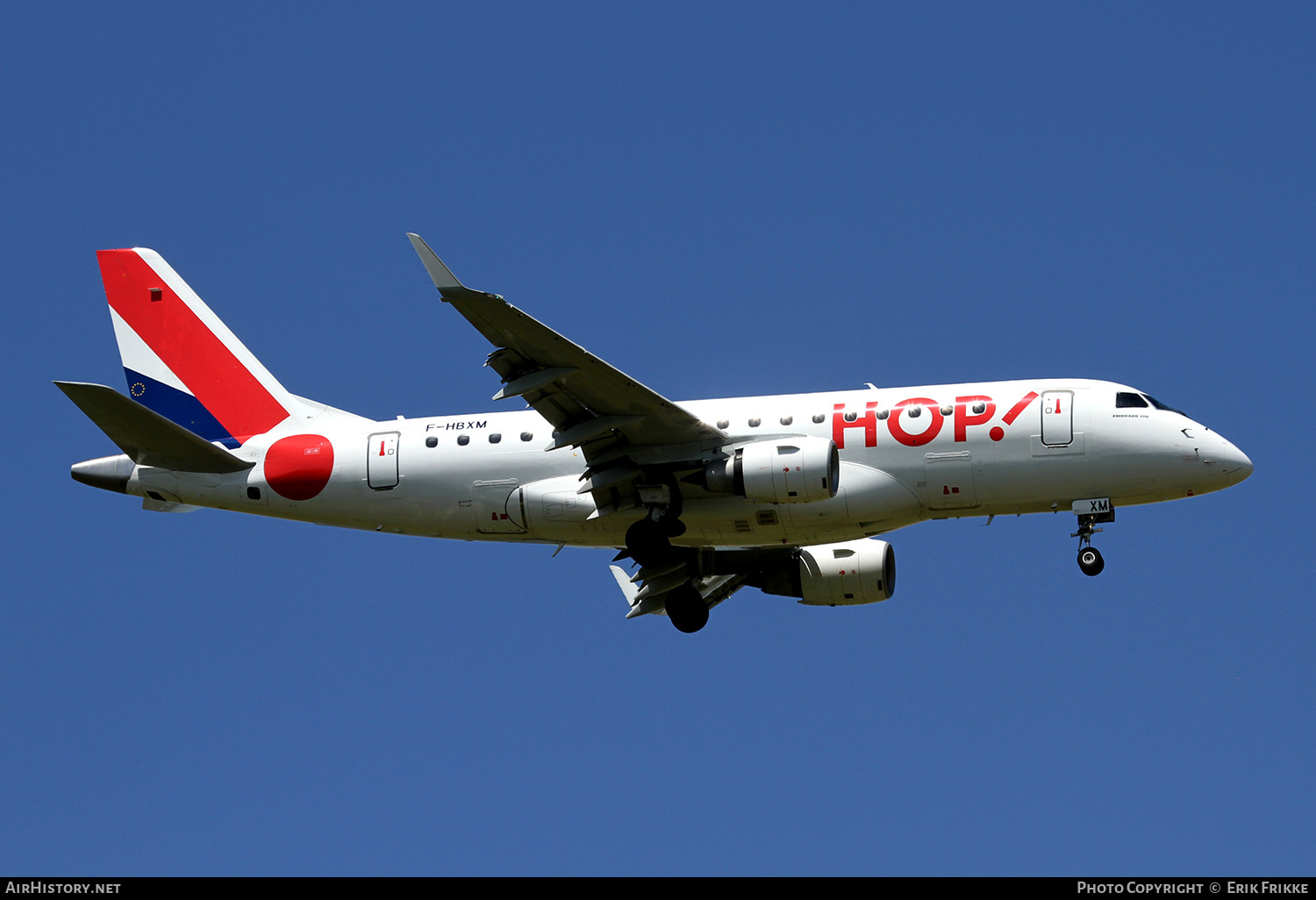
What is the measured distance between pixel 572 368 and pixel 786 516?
5.72 m

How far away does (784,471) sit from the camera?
3108cm

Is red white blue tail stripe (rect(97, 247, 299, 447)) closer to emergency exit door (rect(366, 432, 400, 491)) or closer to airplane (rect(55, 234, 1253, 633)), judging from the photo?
airplane (rect(55, 234, 1253, 633))

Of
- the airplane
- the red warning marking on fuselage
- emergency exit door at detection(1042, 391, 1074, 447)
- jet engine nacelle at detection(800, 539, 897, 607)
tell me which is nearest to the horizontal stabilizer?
the airplane

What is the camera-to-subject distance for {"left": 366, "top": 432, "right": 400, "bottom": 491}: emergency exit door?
1359 inches

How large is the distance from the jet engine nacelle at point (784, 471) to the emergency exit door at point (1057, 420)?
4368 mm

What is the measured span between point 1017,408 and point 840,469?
3.88 metres

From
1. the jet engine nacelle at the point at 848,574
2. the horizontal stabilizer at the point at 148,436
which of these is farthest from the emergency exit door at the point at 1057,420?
the horizontal stabilizer at the point at 148,436

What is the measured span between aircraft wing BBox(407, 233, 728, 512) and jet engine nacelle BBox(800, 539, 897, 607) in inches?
231

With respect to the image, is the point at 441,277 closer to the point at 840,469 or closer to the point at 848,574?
the point at 840,469

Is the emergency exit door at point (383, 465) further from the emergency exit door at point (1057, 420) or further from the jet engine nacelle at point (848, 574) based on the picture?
the emergency exit door at point (1057, 420)

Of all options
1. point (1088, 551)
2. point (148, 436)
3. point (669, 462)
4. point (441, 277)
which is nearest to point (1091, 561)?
point (1088, 551)

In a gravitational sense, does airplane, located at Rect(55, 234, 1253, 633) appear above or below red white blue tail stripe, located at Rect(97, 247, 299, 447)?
below

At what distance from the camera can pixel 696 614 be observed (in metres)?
36.7

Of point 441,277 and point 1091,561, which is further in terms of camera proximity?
point 1091,561
